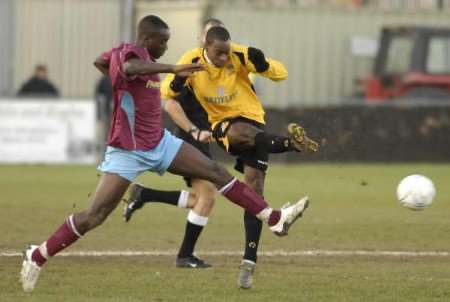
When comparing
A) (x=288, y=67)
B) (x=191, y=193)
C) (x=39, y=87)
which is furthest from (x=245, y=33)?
(x=191, y=193)

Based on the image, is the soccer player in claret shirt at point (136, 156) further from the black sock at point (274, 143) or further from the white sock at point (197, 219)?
the white sock at point (197, 219)

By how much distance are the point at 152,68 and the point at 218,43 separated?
1.11 meters

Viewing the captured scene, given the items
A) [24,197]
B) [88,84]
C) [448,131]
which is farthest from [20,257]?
[88,84]

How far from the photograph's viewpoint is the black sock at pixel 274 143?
10742mm

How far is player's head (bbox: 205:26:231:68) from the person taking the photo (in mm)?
10570

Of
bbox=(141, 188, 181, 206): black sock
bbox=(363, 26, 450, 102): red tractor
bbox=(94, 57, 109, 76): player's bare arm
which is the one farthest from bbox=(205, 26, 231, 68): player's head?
bbox=(363, 26, 450, 102): red tractor

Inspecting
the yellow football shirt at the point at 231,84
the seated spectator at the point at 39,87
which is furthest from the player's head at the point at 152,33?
the seated spectator at the point at 39,87

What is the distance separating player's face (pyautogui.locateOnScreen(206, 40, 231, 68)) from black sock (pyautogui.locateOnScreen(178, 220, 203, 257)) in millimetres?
1846

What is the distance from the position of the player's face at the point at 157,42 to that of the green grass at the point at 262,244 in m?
1.83

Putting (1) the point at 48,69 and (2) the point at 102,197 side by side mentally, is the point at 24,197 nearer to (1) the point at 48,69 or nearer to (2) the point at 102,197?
(2) the point at 102,197

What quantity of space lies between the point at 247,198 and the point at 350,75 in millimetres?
21798

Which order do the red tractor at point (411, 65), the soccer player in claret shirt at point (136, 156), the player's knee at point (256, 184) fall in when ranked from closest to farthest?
the soccer player in claret shirt at point (136, 156), the player's knee at point (256, 184), the red tractor at point (411, 65)

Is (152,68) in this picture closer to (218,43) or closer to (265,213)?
(218,43)

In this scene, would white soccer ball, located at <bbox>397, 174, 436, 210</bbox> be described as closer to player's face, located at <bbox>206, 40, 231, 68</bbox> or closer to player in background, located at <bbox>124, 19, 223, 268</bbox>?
player in background, located at <bbox>124, 19, 223, 268</bbox>
